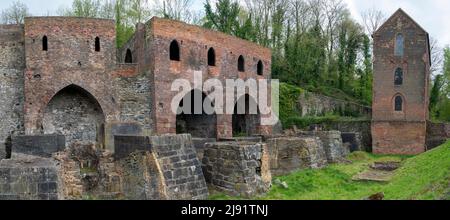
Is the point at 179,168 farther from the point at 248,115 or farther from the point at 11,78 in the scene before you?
the point at 248,115

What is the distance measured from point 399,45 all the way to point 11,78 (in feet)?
73.5

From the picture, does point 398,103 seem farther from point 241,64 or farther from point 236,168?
point 236,168

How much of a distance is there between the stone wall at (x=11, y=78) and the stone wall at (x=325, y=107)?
63.9 feet

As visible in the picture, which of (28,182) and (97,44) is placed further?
(97,44)

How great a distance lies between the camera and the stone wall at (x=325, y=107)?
1246 inches

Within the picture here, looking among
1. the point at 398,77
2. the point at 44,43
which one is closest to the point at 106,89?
the point at 44,43

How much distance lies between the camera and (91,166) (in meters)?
11.1

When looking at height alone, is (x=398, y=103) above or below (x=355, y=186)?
above

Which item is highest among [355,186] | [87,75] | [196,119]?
[87,75]

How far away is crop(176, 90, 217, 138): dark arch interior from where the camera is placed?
24344 millimetres

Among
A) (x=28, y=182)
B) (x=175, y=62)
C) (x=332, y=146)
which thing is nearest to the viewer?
(x=28, y=182)

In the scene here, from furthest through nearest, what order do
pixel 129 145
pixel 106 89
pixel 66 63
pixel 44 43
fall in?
1. pixel 106 89
2. pixel 66 63
3. pixel 44 43
4. pixel 129 145

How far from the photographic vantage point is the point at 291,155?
15281 millimetres

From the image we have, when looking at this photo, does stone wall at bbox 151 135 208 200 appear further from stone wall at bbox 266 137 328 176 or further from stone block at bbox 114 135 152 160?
stone wall at bbox 266 137 328 176
